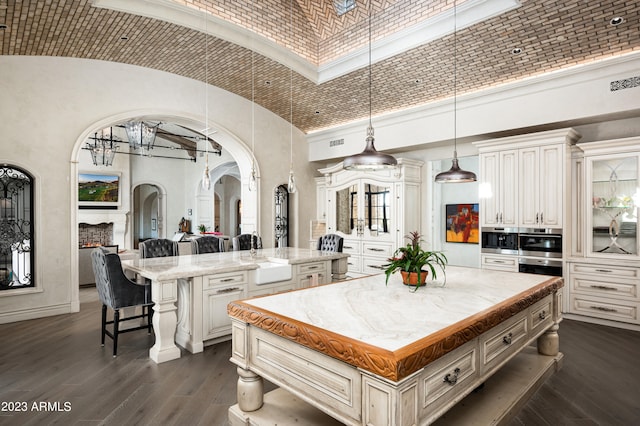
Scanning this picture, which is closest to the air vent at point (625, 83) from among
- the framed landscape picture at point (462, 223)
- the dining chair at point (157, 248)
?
the framed landscape picture at point (462, 223)

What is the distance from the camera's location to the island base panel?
7.02 ft

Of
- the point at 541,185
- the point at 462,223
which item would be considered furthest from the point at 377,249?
the point at 541,185

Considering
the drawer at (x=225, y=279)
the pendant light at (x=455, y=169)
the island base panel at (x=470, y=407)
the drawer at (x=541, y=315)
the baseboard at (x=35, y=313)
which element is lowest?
the baseboard at (x=35, y=313)

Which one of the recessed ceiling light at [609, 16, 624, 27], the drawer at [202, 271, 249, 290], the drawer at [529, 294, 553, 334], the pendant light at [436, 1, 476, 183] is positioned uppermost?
the recessed ceiling light at [609, 16, 624, 27]

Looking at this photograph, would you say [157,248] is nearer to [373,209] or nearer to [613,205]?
[373,209]

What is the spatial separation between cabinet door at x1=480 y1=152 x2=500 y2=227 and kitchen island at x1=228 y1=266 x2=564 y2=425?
2725 mm

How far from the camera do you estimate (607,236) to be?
4.55 meters

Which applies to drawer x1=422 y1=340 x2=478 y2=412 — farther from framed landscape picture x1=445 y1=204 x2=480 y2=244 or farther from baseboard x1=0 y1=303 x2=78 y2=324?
framed landscape picture x1=445 y1=204 x2=480 y2=244

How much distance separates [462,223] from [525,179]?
3002 millimetres

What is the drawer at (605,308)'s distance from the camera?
4289 mm

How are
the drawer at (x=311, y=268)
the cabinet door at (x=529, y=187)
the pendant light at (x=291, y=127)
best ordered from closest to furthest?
→ the drawer at (x=311, y=268), the cabinet door at (x=529, y=187), the pendant light at (x=291, y=127)

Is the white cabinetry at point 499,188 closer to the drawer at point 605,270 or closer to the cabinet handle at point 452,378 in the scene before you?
the drawer at point 605,270

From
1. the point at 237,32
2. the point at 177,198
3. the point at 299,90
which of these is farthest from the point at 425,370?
the point at 177,198

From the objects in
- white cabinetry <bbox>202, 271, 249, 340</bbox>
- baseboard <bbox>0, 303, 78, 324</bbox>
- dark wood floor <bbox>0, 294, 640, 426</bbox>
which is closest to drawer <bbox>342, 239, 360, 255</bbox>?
white cabinetry <bbox>202, 271, 249, 340</bbox>
